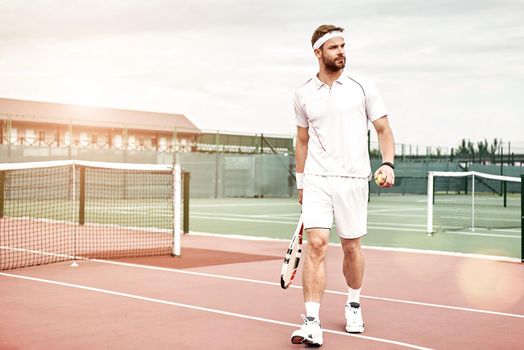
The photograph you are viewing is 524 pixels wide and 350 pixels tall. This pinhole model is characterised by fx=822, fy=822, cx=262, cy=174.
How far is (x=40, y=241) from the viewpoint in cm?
1415

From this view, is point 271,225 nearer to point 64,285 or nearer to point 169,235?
point 169,235

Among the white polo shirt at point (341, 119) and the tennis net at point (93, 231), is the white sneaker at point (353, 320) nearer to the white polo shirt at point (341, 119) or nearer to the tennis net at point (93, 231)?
A: the white polo shirt at point (341, 119)

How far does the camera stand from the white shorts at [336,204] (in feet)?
19.1

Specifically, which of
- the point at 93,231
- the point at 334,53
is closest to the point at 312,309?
the point at 334,53

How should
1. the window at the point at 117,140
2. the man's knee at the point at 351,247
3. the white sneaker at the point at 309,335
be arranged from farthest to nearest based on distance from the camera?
the window at the point at 117,140 → the man's knee at the point at 351,247 → the white sneaker at the point at 309,335

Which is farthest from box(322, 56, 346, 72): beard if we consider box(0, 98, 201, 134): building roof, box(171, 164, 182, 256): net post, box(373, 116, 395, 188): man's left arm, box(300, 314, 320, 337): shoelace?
box(0, 98, 201, 134): building roof

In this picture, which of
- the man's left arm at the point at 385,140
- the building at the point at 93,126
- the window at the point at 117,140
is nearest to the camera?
the man's left arm at the point at 385,140

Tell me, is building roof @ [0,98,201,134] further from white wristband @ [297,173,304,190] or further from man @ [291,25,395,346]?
man @ [291,25,395,346]

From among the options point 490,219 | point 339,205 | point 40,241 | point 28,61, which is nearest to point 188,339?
point 339,205

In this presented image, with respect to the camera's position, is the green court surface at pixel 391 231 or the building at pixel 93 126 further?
the building at pixel 93 126

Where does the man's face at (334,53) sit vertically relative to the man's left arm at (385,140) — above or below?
above

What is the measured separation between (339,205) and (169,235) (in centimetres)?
977

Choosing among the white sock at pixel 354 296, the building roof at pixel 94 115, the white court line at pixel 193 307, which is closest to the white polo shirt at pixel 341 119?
the white sock at pixel 354 296

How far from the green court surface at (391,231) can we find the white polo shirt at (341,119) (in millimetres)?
7162
